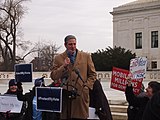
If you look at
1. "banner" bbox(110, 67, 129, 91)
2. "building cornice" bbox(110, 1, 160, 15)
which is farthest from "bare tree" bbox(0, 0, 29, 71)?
"banner" bbox(110, 67, 129, 91)

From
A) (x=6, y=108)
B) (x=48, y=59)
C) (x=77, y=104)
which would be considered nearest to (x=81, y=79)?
(x=77, y=104)

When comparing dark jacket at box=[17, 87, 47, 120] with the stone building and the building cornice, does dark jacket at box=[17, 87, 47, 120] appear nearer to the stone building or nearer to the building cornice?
the stone building

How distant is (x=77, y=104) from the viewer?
16.0 feet

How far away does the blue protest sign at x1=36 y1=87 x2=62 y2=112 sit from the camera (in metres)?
4.82

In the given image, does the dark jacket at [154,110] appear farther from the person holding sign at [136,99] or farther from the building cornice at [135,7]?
the building cornice at [135,7]

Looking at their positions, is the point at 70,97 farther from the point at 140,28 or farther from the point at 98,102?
the point at 140,28

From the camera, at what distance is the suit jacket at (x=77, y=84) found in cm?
486

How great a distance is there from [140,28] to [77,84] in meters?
52.6

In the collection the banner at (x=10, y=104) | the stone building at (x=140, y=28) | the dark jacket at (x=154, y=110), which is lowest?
the banner at (x=10, y=104)

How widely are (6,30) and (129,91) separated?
47.9 m

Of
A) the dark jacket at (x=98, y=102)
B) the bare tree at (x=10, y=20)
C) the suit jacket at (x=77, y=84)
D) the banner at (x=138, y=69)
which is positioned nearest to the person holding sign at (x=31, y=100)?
the dark jacket at (x=98, y=102)

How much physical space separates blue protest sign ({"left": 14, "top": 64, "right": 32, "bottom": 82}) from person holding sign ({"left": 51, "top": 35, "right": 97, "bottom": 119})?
1.50m

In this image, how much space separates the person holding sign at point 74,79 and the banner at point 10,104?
1.81 meters

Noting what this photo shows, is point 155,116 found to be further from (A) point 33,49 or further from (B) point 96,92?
(A) point 33,49
